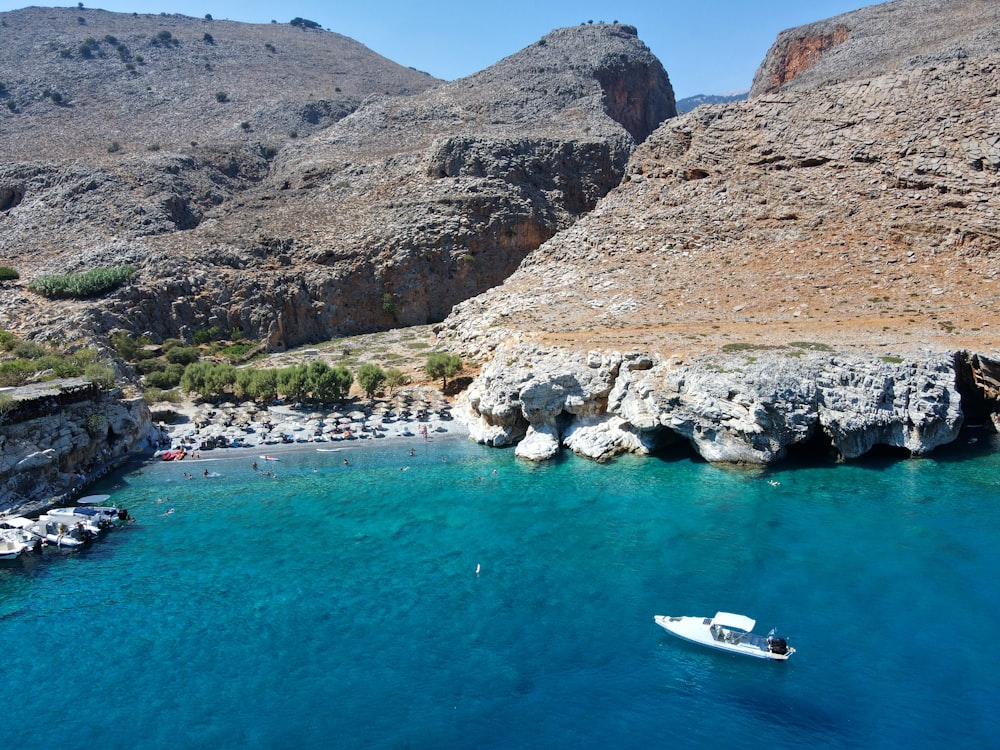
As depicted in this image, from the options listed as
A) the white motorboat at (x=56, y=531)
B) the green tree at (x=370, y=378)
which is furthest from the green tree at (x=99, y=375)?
the green tree at (x=370, y=378)

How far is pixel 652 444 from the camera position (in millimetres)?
36500

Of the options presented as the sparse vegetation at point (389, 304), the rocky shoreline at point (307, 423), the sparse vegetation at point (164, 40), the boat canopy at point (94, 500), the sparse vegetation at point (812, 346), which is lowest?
the boat canopy at point (94, 500)

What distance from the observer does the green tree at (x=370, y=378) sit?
47312 millimetres

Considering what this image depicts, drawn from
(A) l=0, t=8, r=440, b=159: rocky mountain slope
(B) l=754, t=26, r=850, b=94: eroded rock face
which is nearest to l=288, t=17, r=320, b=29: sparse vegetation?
(A) l=0, t=8, r=440, b=159: rocky mountain slope

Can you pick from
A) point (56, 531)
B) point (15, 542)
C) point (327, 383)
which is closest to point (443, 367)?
point (327, 383)

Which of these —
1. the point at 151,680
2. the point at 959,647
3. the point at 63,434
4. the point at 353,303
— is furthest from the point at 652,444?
the point at 353,303

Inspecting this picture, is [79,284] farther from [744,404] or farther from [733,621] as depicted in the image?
[733,621]

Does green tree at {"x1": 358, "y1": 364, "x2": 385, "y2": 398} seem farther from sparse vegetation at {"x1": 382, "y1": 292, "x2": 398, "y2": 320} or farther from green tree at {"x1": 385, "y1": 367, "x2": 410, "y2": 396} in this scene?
sparse vegetation at {"x1": 382, "y1": 292, "x2": 398, "y2": 320}

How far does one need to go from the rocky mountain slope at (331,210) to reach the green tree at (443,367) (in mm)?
19013

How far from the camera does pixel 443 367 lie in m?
48.2

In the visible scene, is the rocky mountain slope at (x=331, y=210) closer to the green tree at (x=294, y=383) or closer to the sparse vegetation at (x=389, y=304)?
the sparse vegetation at (x=389, y=304)

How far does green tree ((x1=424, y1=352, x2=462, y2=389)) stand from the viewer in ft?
158

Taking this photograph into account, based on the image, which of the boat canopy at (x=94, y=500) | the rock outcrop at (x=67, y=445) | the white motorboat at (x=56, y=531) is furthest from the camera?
the boat canopy at (x=94, y=500)

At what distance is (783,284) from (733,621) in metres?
32.8
